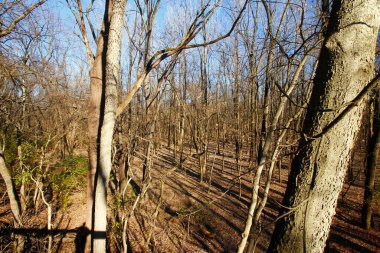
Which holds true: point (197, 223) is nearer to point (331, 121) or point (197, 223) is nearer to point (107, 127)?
point (107, 127)

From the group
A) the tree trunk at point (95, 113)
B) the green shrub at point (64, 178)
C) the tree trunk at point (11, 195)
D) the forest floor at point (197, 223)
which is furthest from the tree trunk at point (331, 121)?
the green shrub at point (64, 178)

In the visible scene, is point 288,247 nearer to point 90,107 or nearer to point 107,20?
point 90,107

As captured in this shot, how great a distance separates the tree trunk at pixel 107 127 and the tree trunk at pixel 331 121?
2.87m

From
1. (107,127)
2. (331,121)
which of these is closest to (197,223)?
(107,127)

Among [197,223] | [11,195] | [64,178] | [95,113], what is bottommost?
[197,223]

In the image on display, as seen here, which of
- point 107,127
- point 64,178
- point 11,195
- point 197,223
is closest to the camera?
point 107,127

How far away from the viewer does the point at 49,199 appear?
8.24m

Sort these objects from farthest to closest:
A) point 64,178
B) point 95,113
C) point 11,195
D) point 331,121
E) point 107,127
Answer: point 64,178 < point 11,195 < point 95,113 < point 107,127 < point 331,121

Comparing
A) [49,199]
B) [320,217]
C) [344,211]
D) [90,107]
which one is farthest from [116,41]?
[344,211]

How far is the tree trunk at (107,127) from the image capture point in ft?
10.8

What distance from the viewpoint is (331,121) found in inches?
45.1

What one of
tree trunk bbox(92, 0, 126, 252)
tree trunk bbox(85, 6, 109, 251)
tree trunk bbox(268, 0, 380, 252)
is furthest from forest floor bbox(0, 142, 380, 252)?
tree trunk bbox(268, 0, 380, 252)

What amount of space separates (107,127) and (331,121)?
3068mm

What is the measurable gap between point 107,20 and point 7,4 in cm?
261
